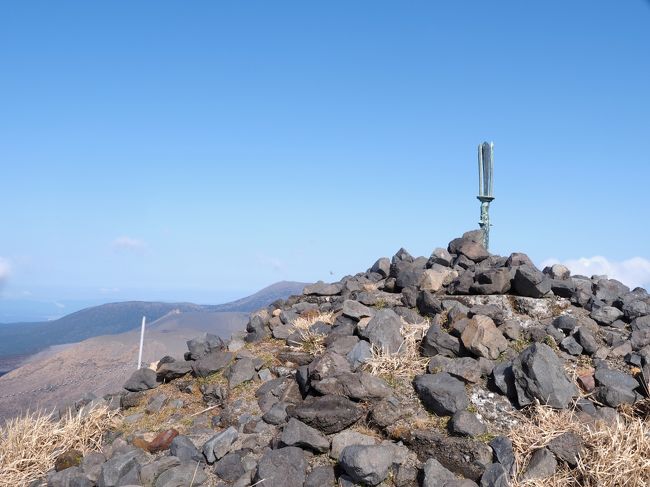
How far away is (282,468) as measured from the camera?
5688 mm

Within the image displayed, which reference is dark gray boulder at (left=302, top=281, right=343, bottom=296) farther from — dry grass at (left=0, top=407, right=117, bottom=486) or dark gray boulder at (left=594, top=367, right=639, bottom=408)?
dark gray boulder at (left=594, top=367, right=639, bottom=408)

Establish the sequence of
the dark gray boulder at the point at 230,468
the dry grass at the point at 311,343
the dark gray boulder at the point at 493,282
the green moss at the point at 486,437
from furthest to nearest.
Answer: the dark gray boulder at the point at 493,282 < the dry grass at the point at 311,343 < the dark gray boulder at the point at 230,468 < the green moss at the point at 486,437

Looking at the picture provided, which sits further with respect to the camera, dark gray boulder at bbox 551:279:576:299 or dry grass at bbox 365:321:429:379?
dark gray boulder at bbox 551:279:576:299

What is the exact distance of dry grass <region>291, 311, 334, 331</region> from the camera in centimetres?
911

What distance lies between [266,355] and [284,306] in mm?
2242

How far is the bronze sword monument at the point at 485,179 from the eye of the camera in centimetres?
1358

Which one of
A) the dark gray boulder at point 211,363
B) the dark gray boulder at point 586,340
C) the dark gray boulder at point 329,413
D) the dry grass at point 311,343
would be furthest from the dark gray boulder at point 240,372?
the dark gray boulder at point 586,340

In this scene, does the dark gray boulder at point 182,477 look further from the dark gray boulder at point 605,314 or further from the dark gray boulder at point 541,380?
the dark gray boulder at point 605,314

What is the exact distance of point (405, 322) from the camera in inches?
331

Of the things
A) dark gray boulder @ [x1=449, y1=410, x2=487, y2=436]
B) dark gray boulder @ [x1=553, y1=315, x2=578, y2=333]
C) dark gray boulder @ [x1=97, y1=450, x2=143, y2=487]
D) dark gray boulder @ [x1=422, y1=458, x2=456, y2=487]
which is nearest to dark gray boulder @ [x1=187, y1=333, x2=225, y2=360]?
dark gray boulder @ [x1=97, y1=450, x2=143, y2=487]

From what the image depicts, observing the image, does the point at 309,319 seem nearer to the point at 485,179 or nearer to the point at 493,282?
the point at 493,282

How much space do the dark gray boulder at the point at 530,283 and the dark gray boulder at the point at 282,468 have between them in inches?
188

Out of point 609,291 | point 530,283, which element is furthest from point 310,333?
point 609,291

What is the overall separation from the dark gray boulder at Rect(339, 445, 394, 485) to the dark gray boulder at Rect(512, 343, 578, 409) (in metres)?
1.87
